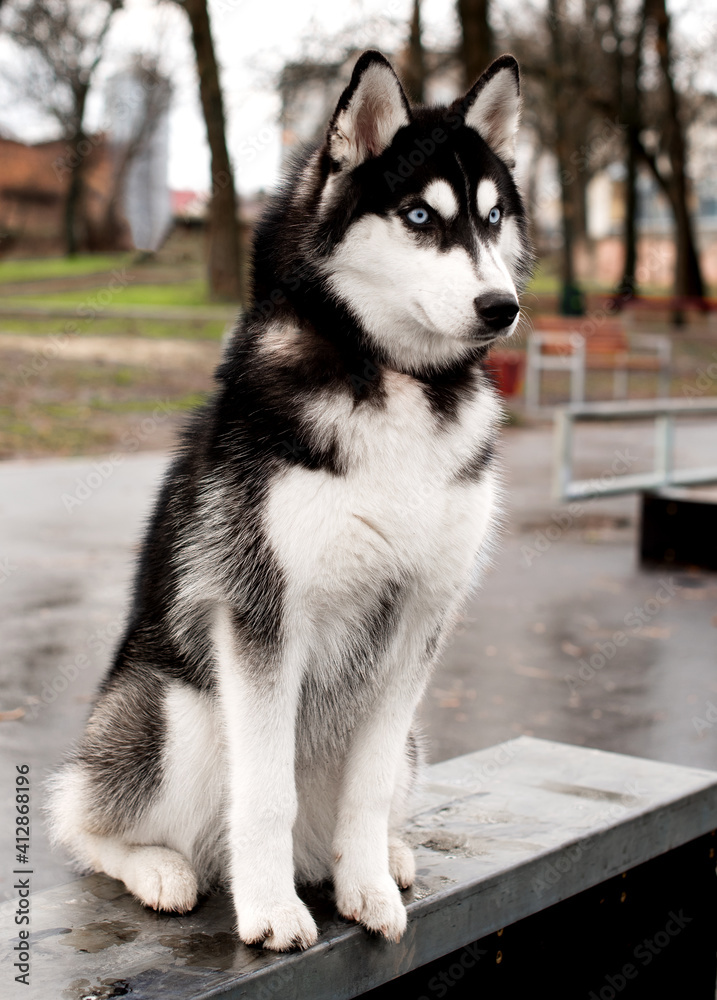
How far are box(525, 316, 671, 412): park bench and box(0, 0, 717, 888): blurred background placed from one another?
8 cm

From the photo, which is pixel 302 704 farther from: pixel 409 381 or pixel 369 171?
pixel 369 171

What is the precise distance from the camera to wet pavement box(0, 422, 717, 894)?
523cm

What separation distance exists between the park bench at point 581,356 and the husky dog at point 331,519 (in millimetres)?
15988

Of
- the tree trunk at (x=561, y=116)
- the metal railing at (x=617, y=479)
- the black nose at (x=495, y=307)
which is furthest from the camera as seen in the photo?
the tree trunk at (x=561, y=116)

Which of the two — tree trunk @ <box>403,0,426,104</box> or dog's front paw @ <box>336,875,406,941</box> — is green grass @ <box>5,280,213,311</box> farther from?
dog's front paw @ <box>336,875,406,941</box>

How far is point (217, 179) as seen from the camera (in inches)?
809

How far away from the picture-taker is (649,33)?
28.2 meters

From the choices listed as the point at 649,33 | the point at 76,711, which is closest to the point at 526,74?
the point at 649,33

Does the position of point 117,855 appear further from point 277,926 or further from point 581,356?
point 581,356

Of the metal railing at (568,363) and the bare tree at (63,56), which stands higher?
the bare tree at (63,56)

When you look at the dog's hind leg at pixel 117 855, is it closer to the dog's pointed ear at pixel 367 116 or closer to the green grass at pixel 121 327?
the dog's pointed ear at pixel 367 116

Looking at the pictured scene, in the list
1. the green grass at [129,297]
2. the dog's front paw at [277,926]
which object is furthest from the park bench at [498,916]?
the green grass at [129,297]

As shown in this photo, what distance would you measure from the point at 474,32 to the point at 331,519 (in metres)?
14.6

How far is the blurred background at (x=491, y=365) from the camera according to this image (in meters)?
5.93
